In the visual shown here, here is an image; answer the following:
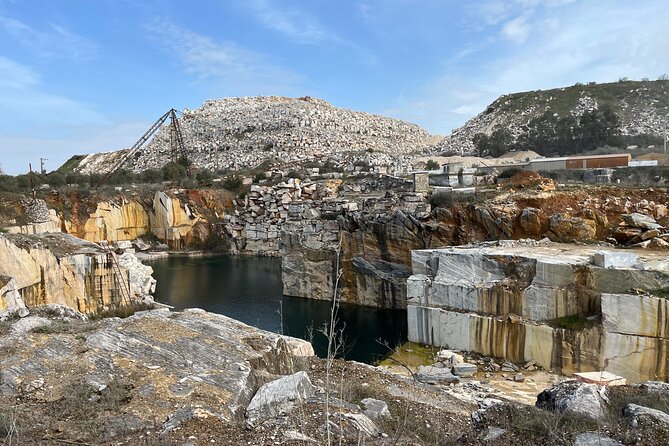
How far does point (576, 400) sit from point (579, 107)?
61.5 meters

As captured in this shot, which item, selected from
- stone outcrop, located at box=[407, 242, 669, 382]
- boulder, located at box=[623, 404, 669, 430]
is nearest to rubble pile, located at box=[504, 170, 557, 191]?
stone outcrop, located at box=[407, 242, 669, 382]

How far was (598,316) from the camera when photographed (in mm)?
14578

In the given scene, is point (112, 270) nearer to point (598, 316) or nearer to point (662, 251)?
point (598, 316)

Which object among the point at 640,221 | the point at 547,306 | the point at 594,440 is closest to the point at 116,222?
the point at 547,306

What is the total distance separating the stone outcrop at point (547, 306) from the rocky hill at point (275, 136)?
40355mm

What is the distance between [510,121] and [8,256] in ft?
190

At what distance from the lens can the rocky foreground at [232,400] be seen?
17.1 feet

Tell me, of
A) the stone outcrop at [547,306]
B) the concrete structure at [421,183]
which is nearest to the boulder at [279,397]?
the stone outcrop at [547,306]

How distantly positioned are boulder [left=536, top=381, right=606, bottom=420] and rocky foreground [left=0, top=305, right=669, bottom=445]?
2cm

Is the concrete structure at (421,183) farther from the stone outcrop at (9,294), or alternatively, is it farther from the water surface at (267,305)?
the stone outcrop at (9,294)

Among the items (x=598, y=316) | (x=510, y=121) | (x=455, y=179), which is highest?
(x=510, y=121)

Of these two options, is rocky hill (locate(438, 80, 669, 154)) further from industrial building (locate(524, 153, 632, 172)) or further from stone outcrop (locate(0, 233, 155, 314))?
stone outcrop (locate(0, 233, 155, 314))

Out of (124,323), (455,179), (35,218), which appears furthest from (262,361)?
(35,218)

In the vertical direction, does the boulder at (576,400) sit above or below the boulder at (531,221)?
below
